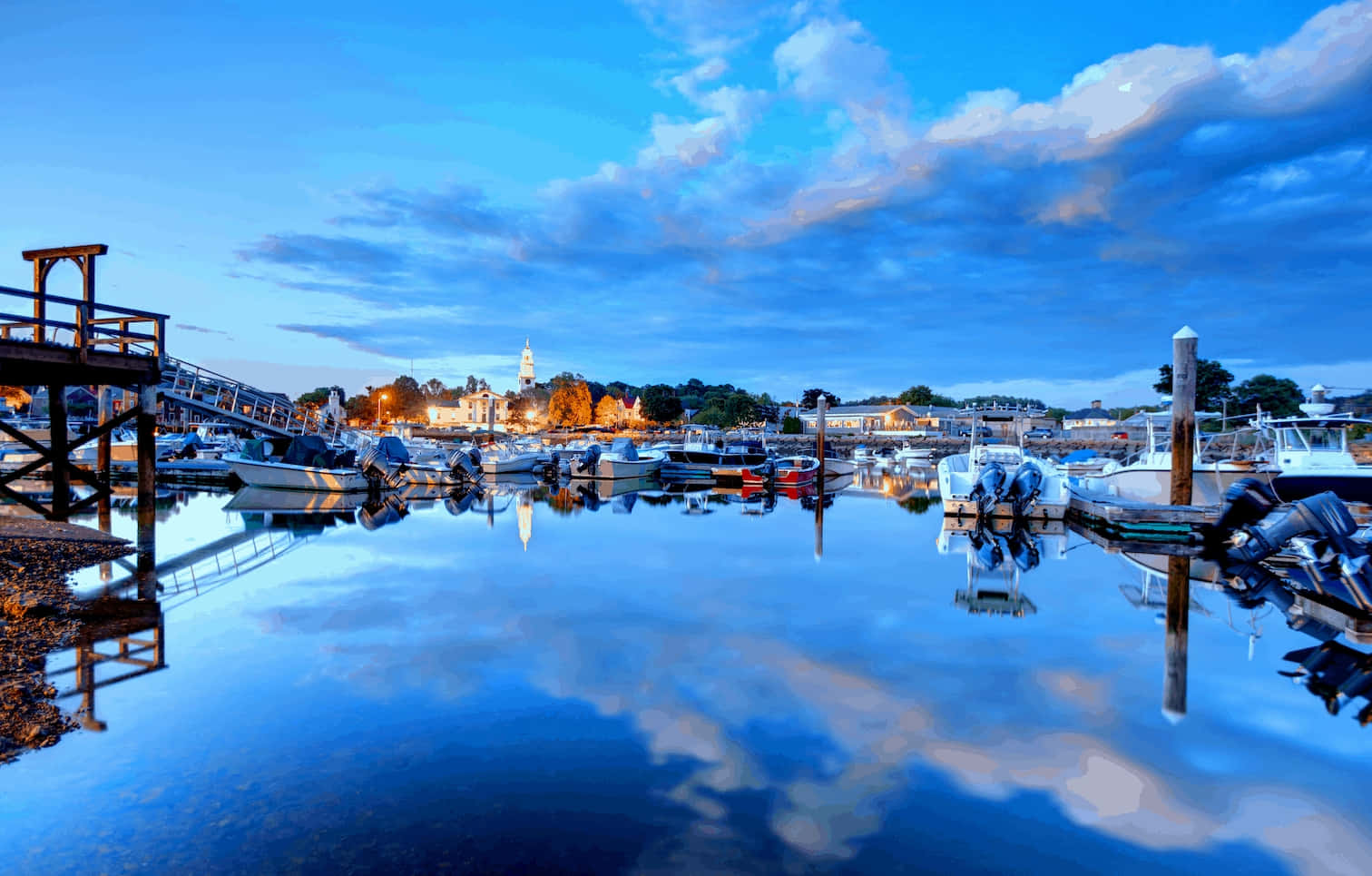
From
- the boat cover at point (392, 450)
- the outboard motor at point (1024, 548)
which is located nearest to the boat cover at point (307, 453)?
the boat cover at point (392, 450)

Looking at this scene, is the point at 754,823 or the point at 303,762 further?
the point at 303,762

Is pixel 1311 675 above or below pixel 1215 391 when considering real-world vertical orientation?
below

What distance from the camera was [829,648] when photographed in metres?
10.5

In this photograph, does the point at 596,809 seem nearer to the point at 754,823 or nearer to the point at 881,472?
the point at 754,823

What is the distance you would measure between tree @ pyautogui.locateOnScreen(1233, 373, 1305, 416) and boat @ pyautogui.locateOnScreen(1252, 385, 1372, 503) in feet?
253

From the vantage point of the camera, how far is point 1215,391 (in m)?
86.9

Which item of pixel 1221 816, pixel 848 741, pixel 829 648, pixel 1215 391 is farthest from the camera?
pixel 1215 391

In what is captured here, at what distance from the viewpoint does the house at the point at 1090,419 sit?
354ft

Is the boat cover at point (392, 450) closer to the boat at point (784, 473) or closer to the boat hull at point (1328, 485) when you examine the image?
the boat at point (784, 473)

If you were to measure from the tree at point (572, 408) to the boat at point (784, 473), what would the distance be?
89.9 meters

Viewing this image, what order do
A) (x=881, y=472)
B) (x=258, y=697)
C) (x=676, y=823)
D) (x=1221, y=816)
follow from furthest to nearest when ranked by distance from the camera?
(x=881, y=472) < (x=258, y=697) < (x=1221, y=816) < (x=676, y=823)

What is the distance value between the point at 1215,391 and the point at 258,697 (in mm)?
101622

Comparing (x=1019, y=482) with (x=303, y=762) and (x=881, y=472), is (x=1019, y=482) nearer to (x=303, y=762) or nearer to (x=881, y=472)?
(x=303, y=762)

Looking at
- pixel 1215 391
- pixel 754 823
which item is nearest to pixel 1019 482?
pixel 754 823
